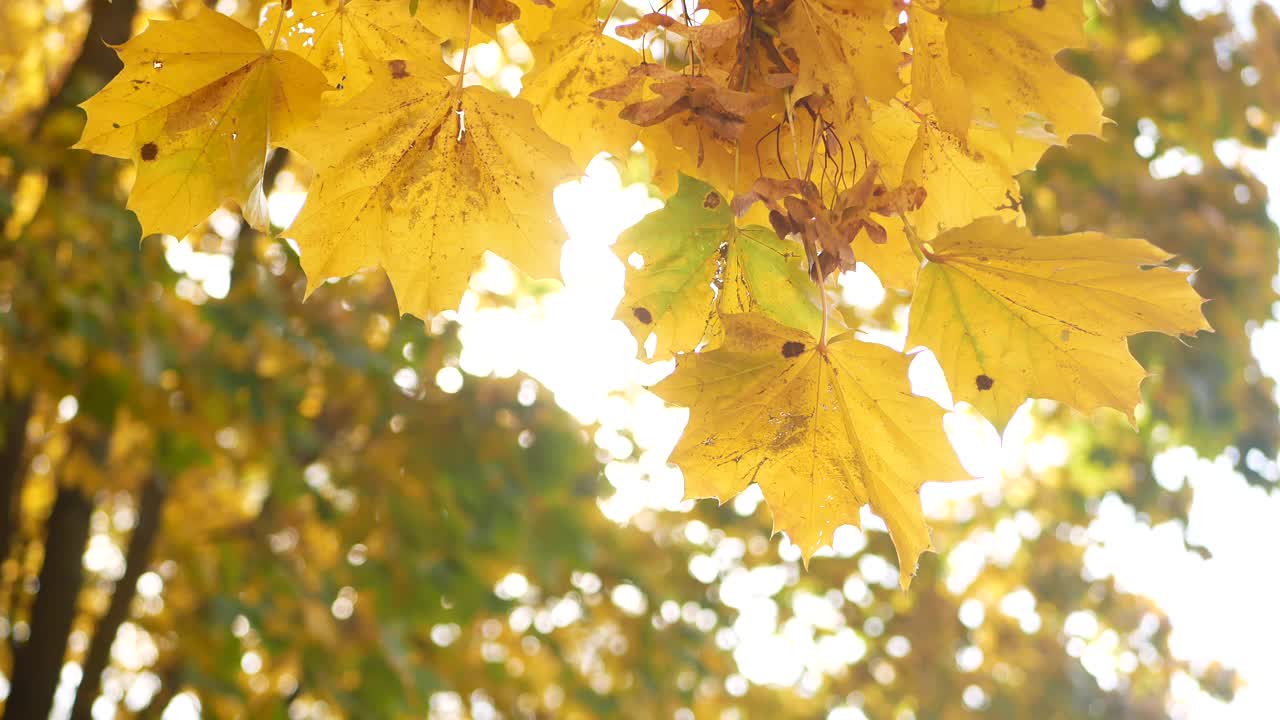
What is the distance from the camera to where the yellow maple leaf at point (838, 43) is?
0.87 m

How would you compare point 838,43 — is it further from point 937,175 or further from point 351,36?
point 351,36

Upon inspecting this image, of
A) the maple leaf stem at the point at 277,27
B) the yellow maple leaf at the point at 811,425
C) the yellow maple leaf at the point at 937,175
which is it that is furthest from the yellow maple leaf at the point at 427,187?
the yellow maple leaf at the point at 937,175

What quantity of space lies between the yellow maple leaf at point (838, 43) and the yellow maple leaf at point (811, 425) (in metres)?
0.23

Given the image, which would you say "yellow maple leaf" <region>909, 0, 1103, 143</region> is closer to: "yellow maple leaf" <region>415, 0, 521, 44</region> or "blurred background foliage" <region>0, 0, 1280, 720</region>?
"yellow maple leaf" <region>415, 0, 521, 44</region>

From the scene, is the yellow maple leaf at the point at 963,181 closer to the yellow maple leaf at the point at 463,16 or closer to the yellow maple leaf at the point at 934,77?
the yellow maple leaf at the point at 934,77

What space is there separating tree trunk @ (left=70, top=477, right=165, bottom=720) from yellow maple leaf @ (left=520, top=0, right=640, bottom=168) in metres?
3.20

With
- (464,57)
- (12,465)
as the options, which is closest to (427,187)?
(464,57)

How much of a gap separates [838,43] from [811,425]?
1.22 feet

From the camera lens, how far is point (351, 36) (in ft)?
3.43

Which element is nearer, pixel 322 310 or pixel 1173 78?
pixel 322 310

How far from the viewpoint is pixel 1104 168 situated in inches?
138

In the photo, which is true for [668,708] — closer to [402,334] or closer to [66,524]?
[402,334]

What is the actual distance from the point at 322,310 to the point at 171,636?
1.75 m

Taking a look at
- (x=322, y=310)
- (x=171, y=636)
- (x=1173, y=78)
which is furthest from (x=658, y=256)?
(x=171, y=636)
